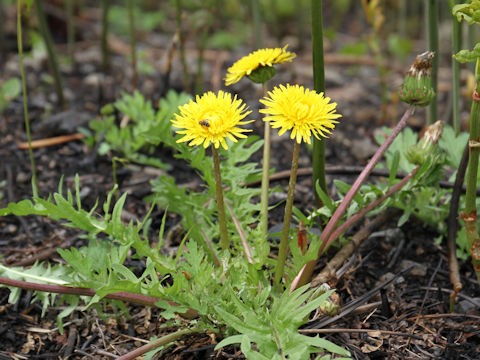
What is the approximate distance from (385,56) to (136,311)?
332cm

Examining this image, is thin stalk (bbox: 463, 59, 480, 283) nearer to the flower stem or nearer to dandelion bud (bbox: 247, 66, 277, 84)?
dandelion bud (bbox: 247, 66, 277, 84)

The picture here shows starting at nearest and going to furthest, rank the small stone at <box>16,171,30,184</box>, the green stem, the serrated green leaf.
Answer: the serrated green leaf, the small stone at <box>16,171,30,184</box>, the green stem

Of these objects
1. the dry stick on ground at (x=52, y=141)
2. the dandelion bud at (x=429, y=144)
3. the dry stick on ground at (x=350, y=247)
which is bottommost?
the dry stick on ground at (x=350, y=247)

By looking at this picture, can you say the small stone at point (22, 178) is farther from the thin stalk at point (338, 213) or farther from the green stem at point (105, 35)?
the thin stalk at point (338, 213)

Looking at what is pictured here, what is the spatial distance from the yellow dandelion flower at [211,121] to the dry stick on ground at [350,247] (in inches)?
22.1

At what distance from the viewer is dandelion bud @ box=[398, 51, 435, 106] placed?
147 cm

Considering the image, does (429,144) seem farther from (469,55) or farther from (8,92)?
(8,92)

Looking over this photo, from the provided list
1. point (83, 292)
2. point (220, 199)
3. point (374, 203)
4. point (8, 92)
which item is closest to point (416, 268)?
point (374, 203)

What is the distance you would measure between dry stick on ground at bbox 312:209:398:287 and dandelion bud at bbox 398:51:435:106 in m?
0.52

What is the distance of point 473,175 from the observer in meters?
1.40

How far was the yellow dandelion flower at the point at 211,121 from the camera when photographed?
129 centimetres

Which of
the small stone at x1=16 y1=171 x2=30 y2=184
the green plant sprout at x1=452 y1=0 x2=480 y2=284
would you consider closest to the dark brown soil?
the small stone at x1=16 y1=171 x2=30 y2=184

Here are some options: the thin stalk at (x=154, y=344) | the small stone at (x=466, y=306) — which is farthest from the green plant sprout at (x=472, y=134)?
Answer: the thin stalk at (x=154, y=344)

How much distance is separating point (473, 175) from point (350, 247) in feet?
1.61
